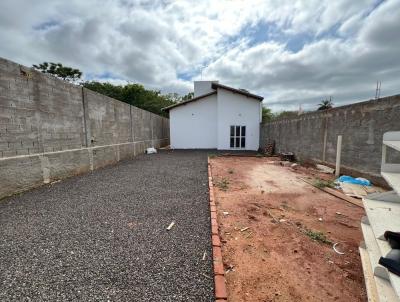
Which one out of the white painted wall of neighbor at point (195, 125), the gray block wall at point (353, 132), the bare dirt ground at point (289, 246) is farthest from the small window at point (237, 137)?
the bare dirt ground at point (289, 246)

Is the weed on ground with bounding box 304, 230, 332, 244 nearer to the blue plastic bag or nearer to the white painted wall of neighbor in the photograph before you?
the blue plastic bag

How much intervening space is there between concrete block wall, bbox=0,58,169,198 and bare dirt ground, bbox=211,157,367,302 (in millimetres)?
4263

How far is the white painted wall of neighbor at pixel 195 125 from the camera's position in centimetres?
1770

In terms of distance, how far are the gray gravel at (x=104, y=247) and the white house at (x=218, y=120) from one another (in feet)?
42.4

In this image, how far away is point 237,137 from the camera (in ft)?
56.2

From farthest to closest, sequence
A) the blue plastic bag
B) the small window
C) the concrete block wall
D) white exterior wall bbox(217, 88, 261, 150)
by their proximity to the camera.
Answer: the small window < white exterior wall bbox(217, 88, 261, 150) < the blue plastic bag < the concrete block wall

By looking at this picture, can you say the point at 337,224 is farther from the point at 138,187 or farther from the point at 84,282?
the point at 138,187

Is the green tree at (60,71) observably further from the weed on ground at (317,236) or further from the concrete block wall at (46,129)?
the weed on ground at (317,236)

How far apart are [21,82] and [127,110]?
6489 mm

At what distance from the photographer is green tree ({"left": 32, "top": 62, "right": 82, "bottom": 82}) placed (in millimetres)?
25406

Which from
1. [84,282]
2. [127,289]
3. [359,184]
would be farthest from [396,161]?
[84,282]

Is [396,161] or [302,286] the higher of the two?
[396,161]

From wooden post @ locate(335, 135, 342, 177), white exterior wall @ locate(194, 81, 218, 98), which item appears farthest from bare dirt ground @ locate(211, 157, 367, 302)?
white exterior wall @ locate(194, 81, 218, 98)

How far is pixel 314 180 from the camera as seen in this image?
20.7 ft
